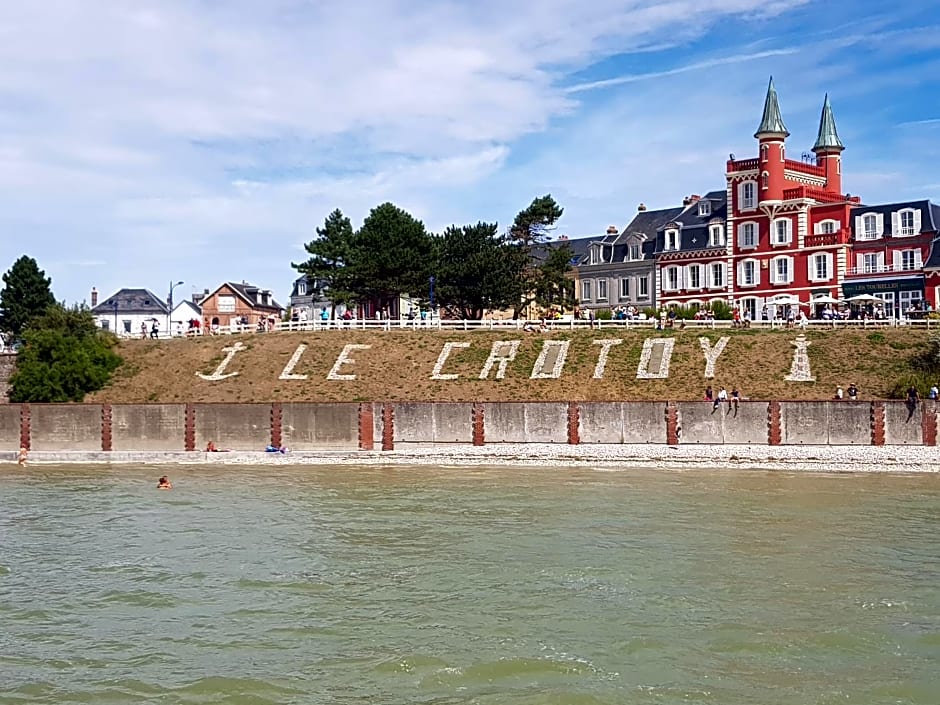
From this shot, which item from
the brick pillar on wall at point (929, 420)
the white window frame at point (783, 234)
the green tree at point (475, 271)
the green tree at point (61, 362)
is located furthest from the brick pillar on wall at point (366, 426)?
the white window frame at point (783, 234)

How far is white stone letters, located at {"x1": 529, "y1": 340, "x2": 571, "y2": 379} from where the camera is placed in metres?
57.4

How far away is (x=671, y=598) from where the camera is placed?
21.2 meters

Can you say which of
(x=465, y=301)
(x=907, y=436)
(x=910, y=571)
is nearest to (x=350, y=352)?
(x=465, y=301)

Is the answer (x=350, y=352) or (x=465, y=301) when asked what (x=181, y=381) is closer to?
(x=350, y=352)

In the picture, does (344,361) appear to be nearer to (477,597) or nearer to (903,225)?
(477,597)

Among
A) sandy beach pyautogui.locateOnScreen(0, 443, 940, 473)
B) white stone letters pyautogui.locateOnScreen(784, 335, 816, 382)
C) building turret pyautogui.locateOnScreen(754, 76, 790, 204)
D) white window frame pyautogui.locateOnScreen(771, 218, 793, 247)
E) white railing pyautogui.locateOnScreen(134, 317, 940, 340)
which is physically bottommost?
sandy beach pyautogui.locateOnScreen(0, 443, 940, 473)

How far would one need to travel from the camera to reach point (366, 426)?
4734 cm

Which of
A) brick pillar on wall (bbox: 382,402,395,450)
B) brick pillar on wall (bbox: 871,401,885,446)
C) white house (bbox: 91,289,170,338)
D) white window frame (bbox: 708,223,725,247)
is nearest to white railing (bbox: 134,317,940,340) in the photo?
brick pillar on wall (bbox: 871,401,885,446)

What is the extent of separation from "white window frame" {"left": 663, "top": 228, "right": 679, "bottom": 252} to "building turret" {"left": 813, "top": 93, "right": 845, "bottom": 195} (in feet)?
41.1

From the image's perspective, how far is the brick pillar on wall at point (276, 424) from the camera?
156ft

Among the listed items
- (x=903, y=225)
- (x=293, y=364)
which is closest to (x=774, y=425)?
(x=293, y=364)

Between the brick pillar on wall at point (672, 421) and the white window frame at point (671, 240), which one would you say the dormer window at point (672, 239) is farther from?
the brick pillar on wall at point (672, 421)

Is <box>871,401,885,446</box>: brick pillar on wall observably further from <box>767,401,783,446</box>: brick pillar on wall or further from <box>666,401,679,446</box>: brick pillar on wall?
<box>666,401,679,446</box>: brick pillar on wall

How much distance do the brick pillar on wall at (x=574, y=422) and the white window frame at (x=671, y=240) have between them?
44827 mm
